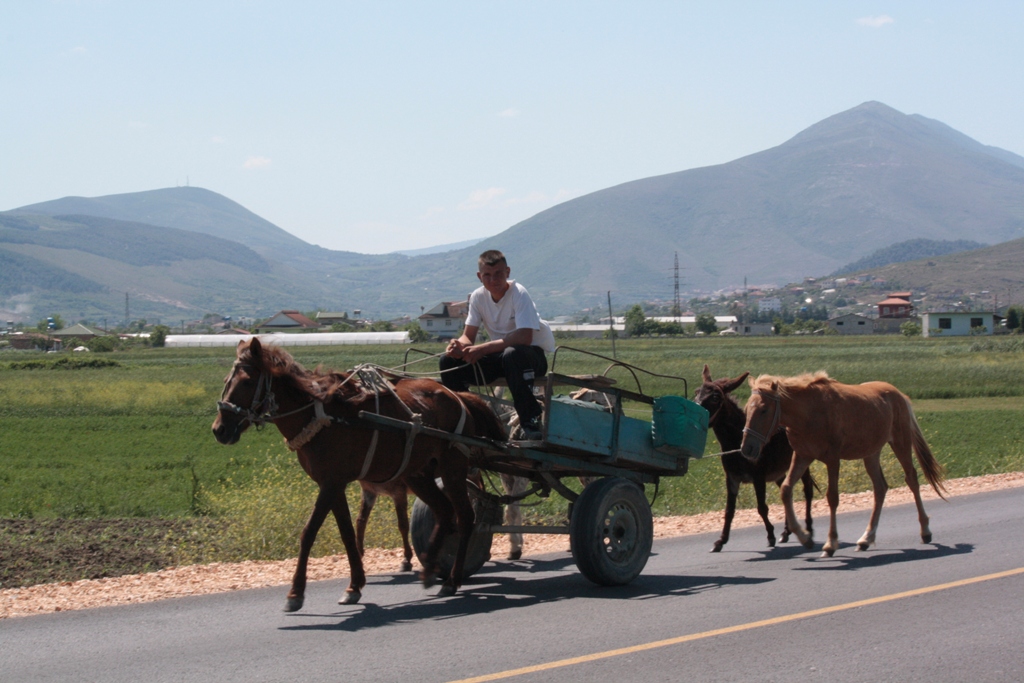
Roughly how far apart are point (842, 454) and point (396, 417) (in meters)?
5.62

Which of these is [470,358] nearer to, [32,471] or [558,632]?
[558,632]

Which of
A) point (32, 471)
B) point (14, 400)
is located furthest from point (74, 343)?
point (32, 471)

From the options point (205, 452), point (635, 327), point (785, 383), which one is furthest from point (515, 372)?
point (635, 327)

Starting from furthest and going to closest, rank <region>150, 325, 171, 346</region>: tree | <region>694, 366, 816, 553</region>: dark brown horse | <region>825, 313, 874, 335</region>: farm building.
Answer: <region>825, 313, 874, 335</region>: farm building, <region>150, 325, 171, 346</region>: tree, <region>694, 366, 816, 553</region>: dark brown horse

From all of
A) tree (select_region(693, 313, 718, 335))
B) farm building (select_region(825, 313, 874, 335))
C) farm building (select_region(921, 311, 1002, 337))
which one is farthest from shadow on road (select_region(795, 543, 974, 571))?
farm building (select_region(825, 313, 874, 335))

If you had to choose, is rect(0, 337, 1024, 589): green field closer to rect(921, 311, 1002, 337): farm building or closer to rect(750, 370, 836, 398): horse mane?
rect(750, 370, 836, 398): horse mane

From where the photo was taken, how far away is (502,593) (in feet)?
29.5

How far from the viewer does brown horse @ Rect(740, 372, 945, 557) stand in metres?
11.1

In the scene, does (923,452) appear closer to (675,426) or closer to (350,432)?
(675,426)

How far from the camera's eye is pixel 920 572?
941cm

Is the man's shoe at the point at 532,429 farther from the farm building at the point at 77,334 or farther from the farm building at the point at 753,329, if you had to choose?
the farm building at the point at 77,334

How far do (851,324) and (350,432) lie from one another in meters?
177

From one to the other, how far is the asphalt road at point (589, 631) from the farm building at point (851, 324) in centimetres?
16905

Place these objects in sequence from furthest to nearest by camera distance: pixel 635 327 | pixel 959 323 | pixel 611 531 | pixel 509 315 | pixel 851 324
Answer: pixel 851 324
pixel 635 327
pixel 959 323
pixel 509 315
pixel 611 531
